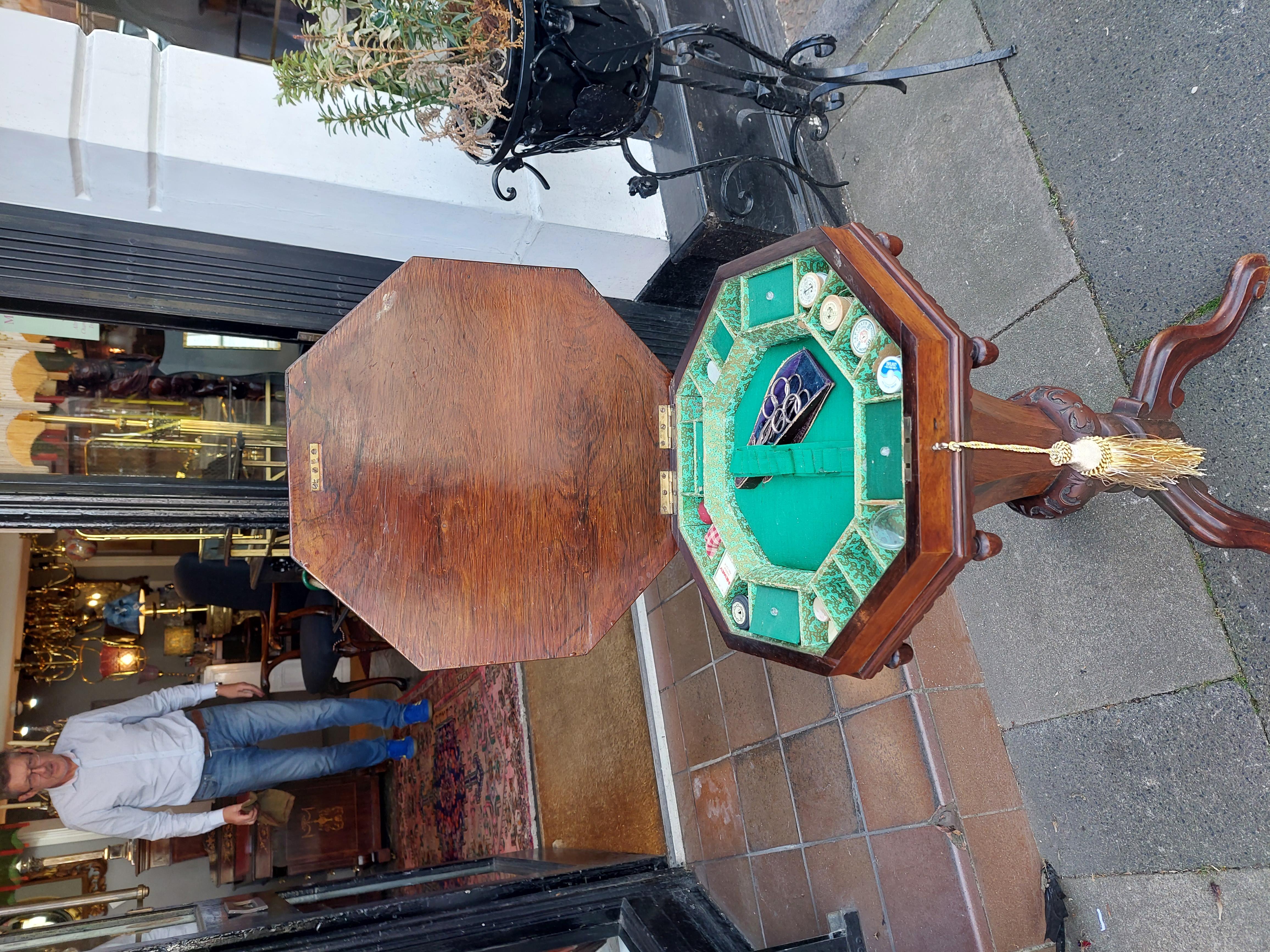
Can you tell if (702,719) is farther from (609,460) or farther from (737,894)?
(609,460)

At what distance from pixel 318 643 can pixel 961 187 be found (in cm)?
334

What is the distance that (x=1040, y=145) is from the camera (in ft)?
6.83

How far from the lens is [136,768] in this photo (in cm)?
282

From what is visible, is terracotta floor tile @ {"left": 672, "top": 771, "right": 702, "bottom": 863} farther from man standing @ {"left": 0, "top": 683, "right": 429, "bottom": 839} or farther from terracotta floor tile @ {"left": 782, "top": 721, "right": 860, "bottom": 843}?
man standing @ {"left": 0, "top": 683, "right": 429, "bottom": 839}

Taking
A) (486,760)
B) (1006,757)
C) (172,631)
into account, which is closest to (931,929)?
(1006,757)

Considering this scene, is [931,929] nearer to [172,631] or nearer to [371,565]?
[371,565]

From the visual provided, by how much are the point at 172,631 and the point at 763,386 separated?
443 centimetres

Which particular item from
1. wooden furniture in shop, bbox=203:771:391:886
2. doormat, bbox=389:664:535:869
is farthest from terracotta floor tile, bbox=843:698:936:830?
wooden furniture in shop, bbox=203:771:391:886

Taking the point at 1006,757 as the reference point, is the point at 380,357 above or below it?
above

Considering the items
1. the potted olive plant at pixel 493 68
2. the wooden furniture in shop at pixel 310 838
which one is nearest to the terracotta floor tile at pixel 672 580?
the potted olive plant at pixel 493 68

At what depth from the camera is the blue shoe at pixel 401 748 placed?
4.02 meters

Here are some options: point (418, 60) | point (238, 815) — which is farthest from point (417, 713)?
point (418, 60)

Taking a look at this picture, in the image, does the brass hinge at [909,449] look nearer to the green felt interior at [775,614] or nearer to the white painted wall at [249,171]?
the green felt interior at [775,614]

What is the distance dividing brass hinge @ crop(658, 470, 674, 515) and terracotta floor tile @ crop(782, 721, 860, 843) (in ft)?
3.25
